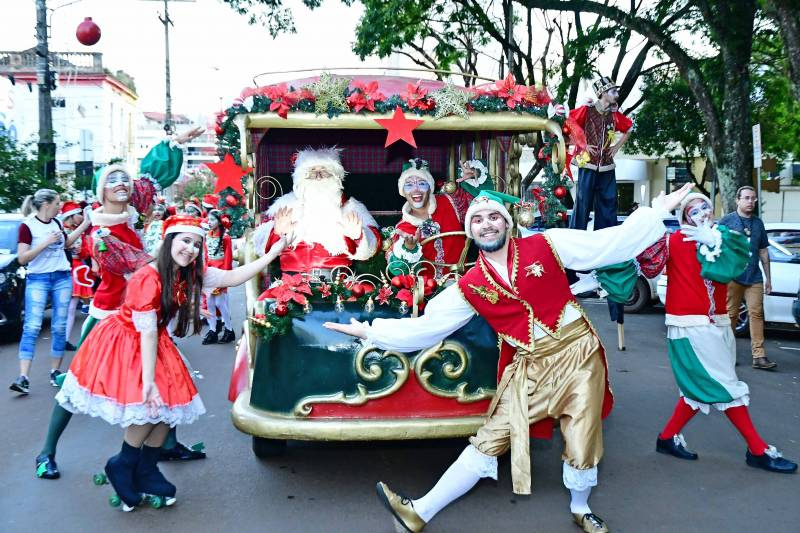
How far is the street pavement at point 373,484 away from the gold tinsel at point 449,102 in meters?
2.44

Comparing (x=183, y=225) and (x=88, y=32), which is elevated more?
(x=88, y=32)

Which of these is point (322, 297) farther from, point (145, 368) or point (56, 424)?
point (56, 424)

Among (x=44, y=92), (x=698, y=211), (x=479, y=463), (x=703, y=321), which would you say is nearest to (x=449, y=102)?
(x=698, y=211)

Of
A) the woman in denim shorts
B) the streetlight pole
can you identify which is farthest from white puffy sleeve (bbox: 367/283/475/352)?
the streetlight pole

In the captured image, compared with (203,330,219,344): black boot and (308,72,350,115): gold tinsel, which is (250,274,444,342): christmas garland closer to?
(308,72,350,115): gold tinsel

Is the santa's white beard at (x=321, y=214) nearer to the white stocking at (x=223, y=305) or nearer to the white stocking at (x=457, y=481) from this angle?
the white stocking at (x=457, y=481)

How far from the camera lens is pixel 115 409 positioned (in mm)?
4227

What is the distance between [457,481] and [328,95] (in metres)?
2.68

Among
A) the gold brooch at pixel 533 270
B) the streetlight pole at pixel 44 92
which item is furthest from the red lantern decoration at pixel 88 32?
the gold brooch at pixel 533 270

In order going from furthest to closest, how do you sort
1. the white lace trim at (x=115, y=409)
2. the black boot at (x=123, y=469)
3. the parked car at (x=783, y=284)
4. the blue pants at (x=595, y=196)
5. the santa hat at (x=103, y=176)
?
the parked car at (x=783, y=284), the blue pants at (x=595, y=196), the santa hat at (x=103, y=176), the black boot at (x=123, y=469), the white lace trim at (x=115, y=409)

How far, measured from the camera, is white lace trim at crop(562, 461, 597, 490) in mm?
4090

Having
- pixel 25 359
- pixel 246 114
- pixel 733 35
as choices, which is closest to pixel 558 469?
pixel 246 114

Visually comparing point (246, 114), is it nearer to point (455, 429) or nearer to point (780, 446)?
point (455, 429)

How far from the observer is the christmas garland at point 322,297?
4770mm
